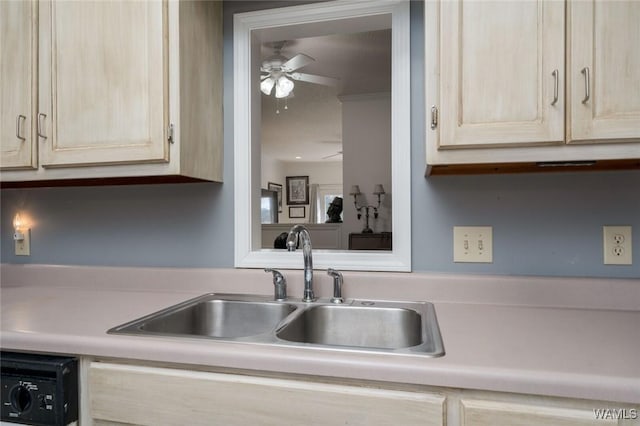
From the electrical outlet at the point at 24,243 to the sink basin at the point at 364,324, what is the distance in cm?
137

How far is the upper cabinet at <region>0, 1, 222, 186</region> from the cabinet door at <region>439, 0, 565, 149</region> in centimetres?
80

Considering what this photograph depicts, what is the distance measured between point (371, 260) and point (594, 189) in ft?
2.49

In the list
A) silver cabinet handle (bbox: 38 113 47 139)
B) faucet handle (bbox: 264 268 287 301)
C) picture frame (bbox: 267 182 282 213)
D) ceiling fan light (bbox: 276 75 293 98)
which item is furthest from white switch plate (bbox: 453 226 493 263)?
picture frame (bbox: 267 182 282 213)

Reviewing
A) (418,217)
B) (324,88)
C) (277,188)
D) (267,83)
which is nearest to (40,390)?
(418,217)

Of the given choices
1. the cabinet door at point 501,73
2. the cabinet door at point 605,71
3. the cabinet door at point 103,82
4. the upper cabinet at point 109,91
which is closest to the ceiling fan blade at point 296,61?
the upper cabinet at point 109,91

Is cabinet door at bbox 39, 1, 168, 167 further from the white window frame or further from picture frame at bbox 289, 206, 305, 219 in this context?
picture frame at bbox 289, 206, 305, 219

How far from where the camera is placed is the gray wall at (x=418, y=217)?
124cm

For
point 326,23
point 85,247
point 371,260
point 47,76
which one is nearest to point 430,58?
point 326,23

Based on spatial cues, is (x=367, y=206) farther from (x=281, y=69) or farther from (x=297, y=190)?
(x=297, y=190)

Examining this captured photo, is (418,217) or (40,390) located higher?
(418,217)

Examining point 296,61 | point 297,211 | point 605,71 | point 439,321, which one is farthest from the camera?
point 297,211

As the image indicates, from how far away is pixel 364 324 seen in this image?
124cm

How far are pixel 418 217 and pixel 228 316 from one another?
2.49 feet

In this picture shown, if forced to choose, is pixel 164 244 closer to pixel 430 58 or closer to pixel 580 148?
pixel 430 58
